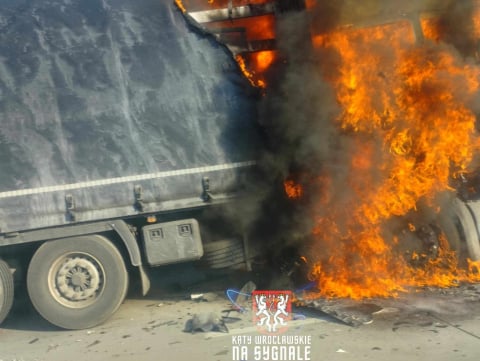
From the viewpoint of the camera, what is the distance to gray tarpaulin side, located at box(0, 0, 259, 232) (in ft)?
19.6

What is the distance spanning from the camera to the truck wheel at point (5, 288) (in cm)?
625

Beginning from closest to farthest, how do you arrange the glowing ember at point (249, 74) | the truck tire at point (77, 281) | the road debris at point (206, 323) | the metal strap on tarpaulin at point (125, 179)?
the road debris at point (206, 323) < the metal strap on tarpaulin at point (125, 179) < the truck tire at point (77, 281) < the glowing ember at point (249, 74)

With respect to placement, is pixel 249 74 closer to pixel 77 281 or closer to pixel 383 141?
pixel 383 141

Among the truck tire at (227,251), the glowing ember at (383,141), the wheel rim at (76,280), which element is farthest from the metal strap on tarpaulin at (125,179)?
the glowing ember at (383,141)

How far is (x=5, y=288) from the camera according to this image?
20.6 ft

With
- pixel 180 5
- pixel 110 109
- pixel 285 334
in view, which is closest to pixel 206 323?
pixel 285 334

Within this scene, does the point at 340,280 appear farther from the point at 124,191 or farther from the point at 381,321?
the point at 124,191

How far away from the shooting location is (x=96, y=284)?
6.29 meters

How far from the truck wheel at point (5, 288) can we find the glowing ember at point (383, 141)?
4.16 m

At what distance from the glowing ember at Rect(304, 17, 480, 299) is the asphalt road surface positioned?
644 mm

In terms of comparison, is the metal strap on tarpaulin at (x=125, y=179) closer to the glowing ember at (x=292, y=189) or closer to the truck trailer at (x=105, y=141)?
the truck trailer at (x=105, y=141)

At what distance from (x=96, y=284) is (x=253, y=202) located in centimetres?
239

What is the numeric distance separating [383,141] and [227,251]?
2680mm

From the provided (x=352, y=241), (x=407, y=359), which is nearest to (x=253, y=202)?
(x=352, y=241)
